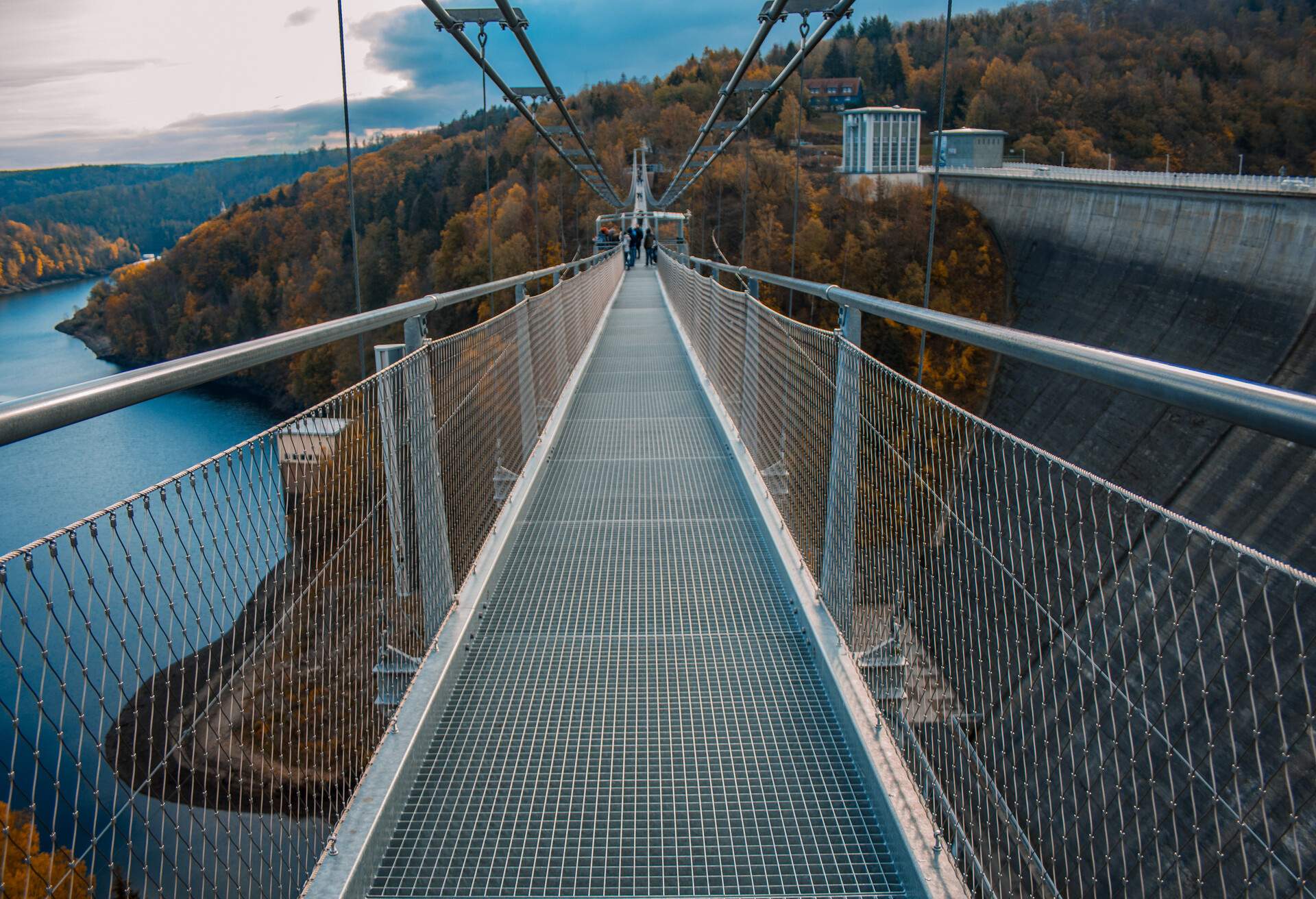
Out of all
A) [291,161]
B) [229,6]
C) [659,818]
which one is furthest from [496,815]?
[291,161]

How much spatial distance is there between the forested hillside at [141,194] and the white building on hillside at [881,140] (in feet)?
104

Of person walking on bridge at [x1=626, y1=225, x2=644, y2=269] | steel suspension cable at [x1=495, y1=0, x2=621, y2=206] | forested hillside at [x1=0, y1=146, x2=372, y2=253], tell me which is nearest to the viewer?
steel suspension cable at [x1=495, y1=0, x2=621, y2=206]

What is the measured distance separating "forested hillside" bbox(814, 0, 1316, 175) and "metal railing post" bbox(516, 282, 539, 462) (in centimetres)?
4256

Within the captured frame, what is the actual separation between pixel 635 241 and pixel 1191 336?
49.9 ft

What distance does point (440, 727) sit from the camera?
2.13 meters

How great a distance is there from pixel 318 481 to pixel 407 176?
4593 centimetres

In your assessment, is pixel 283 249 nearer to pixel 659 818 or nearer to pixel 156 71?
pixel 156 71

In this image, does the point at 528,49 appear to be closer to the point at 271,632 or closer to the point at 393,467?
the point at 393,467

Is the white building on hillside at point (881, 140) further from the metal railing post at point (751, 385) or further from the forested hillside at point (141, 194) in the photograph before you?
Answer: the metal railing post at point (751, 385)

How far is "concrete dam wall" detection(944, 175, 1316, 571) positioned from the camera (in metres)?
17.1

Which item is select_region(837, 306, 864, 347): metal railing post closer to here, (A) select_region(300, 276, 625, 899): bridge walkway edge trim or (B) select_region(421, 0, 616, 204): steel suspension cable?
(A) select_region(300, 276, 625, 899): bridge walkway edge trim

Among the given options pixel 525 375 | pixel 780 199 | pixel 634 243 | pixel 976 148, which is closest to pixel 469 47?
pixel 525 375

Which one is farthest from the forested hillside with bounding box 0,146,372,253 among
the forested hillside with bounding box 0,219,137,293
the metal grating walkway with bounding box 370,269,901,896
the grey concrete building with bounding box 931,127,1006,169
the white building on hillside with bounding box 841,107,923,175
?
the grey concrete building with bounding box 931,127,1006,169

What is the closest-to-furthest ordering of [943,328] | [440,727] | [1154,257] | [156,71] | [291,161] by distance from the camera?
[943,328]
[440,727]
[156,71]
[1154,257]
[291,161]
